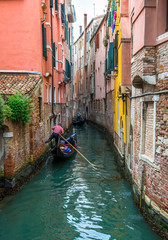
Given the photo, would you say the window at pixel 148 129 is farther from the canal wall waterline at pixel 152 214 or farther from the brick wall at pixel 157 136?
the canal wall waterline at pixel 152 214

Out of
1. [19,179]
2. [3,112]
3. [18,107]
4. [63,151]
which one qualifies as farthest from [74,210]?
[63,151]

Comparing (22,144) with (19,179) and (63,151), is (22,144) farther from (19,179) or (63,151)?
(63,151)

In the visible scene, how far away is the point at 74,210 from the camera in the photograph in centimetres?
610

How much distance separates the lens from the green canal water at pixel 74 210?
500 centimetres

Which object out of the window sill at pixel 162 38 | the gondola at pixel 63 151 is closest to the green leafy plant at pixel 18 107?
the gondola at pixel 63 151

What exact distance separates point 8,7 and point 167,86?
7.50 m

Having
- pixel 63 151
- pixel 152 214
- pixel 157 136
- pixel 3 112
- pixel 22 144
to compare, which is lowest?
pixel 152 214

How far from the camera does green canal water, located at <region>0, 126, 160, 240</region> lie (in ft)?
16.4

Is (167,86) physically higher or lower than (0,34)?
lower

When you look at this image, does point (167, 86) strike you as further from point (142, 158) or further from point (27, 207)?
point (27, 207)

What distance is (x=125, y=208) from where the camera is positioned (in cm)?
610

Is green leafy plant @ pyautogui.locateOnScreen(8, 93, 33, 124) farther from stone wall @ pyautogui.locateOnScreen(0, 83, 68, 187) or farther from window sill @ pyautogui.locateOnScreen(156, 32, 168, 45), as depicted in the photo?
window sill @ pyautogui.locateOnScreen(156, 32, 168, 45)

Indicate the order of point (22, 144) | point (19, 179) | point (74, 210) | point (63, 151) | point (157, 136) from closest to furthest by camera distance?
A: 1. point (157, 136)
2. point (74, 210)
3. point (19, 179)
4. point (22, 144)
5. point (63, 151)

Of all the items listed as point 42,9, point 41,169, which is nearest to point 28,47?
point 42,9
